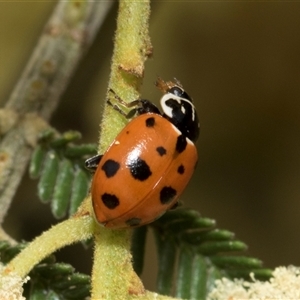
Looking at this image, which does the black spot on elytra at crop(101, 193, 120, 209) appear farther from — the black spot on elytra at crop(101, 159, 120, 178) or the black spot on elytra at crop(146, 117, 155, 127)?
the black spot on elytra at crop(146, 117, 155, 127)

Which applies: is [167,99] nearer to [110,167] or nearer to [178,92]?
[178,92]

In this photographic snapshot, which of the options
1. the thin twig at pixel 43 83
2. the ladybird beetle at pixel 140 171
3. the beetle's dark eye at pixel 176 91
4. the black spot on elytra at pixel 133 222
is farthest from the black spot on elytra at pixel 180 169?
the thin twig at pixel 43 83

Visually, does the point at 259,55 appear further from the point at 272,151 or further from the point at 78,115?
the point at 78,115

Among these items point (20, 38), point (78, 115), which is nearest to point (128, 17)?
point (78, 115)

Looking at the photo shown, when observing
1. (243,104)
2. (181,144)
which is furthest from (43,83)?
(243,104)

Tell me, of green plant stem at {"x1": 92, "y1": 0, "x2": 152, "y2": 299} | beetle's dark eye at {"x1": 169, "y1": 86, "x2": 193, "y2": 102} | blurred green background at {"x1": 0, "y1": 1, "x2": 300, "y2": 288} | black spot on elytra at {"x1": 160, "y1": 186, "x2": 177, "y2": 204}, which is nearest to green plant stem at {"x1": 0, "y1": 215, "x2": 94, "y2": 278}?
green plant stem at {"x1": 92, "y1": 0, "x2": 152, "y2": 299}

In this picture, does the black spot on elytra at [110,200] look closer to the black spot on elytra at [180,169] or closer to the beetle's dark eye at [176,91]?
the black spot on elytra at [180,169]
